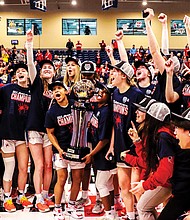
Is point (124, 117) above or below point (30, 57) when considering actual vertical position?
below

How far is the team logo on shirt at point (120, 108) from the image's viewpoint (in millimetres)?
4332

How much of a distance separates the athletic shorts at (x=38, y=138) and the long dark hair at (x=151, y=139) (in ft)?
5.85

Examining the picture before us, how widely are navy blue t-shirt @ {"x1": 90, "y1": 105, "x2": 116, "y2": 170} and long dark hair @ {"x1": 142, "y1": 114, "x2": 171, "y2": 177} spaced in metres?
0.95

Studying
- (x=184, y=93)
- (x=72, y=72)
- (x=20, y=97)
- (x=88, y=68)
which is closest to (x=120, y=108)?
(x=184, y=93)

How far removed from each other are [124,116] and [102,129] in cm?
39

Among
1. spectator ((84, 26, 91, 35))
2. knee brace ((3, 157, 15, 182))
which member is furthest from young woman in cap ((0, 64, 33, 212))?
spectator ((84, 26, 91, 35))

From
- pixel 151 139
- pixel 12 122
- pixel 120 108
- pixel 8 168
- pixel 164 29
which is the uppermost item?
pixel 164 29

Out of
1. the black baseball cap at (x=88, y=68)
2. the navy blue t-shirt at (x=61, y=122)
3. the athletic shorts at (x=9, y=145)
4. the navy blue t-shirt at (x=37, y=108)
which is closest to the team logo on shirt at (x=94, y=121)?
the navy blue t-shirt at (x=61, y=122)

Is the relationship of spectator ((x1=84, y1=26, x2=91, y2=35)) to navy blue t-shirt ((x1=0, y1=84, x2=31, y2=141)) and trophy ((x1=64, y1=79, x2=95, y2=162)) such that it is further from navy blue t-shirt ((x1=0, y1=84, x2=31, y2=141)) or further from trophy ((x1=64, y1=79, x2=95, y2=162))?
trophy ((x1=64, y1=79, x2=95, y2=162))

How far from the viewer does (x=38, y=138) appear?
5105 millimetres

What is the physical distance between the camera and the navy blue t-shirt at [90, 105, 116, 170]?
4605 millimetres

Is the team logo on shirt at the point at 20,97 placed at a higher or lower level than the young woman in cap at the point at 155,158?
higher

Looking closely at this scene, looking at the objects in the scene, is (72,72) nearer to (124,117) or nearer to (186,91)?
(124,117)

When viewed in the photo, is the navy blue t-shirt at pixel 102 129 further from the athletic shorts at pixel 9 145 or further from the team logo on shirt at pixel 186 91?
the athletic shorts at pixel 9 145
